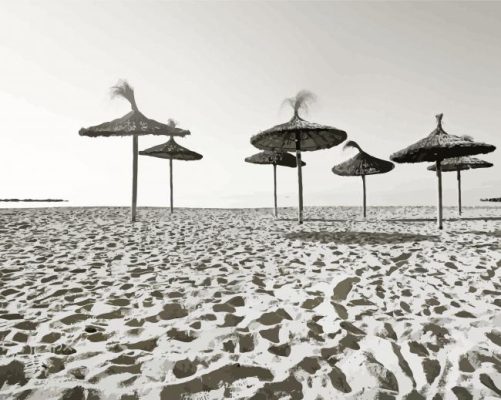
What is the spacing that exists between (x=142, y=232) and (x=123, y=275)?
3.73 metres

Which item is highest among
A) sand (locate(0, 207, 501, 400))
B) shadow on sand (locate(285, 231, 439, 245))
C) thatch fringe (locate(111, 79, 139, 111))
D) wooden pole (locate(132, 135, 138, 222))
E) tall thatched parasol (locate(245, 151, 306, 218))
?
thatch fringe (locate(111, 79, 139, 111))

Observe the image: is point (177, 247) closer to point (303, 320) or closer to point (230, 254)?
point (230, 254)

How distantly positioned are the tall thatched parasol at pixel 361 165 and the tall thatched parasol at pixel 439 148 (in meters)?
3.12

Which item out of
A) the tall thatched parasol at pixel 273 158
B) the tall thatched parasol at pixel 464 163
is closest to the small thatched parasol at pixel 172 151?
the tall thatched parasol at pixel 273 158

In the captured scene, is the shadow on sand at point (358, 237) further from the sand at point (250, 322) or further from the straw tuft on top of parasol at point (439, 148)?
the straw tuft on top of parasol at point (439, 148)

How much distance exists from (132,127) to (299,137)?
5389mm

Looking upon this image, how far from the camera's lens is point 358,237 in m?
8.07

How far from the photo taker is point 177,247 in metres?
6.90

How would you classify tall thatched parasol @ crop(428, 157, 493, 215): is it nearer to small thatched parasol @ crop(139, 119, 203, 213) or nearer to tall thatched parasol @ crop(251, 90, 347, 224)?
tall thatched parasol @ crop(251, 90, 347, 224)

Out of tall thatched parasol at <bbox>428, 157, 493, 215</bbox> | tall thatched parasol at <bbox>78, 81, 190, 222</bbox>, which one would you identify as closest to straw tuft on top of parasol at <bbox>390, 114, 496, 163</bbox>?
tall thatched parasol at <bbox>428, 157, 493, 215</bbox>

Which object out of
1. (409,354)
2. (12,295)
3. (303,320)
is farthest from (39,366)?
(409,354)

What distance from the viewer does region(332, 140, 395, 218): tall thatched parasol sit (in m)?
13.7

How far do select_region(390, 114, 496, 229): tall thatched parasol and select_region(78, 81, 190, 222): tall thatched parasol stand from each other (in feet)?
23.8

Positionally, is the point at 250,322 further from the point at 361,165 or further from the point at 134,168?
the point at 361,165
